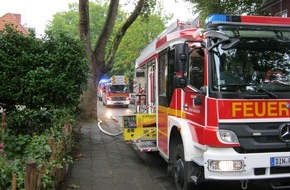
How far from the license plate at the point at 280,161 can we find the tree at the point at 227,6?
22.1 metres

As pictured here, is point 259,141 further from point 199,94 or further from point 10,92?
point 10,92

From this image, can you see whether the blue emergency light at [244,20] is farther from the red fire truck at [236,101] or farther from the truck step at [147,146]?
the truck step at [147,146]

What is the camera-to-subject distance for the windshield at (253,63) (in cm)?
550

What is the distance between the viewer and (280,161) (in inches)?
213

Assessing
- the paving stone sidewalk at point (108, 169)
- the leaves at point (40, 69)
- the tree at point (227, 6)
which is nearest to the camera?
the paving stone sidewalk at point (108, 169)

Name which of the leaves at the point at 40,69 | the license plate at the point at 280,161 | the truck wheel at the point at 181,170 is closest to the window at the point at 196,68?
the truck wheel at the point at 181,170

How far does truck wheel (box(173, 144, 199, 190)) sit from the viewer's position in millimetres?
6133

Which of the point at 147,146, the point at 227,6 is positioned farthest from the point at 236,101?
the point at 227,6

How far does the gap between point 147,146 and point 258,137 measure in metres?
4.21

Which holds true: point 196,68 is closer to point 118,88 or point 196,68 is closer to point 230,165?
point 230,165

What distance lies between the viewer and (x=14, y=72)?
928 centimetres

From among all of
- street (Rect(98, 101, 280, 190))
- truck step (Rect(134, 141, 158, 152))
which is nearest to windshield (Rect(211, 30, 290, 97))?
street (Rect(98, 101, 280, 190))

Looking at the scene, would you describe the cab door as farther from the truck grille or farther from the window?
the truck grille

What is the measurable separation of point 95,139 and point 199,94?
→ 23.7ft
